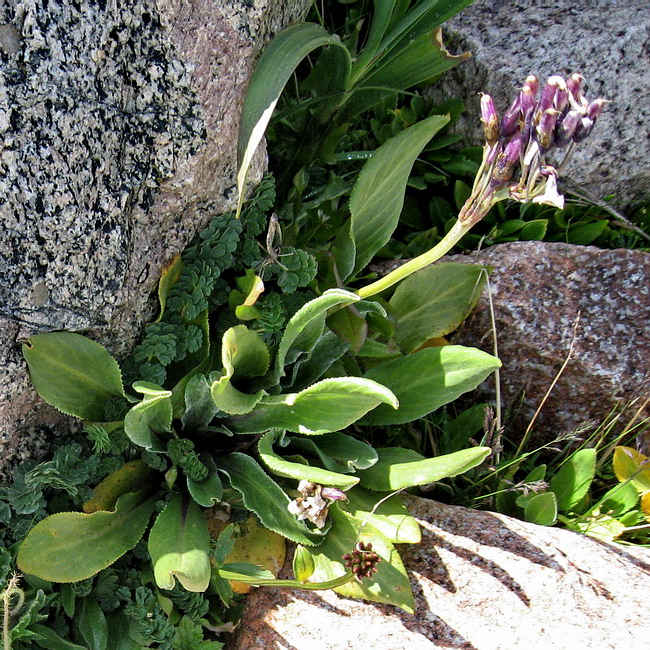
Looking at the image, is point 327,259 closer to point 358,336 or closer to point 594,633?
point 358,336

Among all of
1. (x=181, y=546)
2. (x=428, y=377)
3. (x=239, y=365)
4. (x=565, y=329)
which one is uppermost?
(x=239, y=365)

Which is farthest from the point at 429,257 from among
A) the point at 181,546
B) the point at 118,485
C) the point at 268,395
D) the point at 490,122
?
the point at 118,485

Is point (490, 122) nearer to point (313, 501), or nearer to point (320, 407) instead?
point (320, 407)

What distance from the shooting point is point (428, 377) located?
2.13 m

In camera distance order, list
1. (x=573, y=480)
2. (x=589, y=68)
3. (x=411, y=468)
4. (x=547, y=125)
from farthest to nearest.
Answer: (x=589, y=68) < (x=573, y=480) < (x=411, y=468) < (x=547, y=125)

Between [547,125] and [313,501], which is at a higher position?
[547,125]

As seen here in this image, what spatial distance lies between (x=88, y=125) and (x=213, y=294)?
1.98 feet

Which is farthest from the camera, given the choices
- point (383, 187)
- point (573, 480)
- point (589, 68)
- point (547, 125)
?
point (589, 68)

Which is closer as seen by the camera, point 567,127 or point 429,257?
point 567,127

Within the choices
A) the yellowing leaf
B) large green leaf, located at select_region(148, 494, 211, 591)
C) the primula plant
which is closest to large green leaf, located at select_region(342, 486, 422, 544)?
the primula plant

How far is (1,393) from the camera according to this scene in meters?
1.90

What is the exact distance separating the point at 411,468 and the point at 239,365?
57 centimetres

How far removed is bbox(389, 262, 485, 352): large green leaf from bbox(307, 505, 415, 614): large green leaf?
68 cm

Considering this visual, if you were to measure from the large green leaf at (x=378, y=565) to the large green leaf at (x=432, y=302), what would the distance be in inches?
26.8
